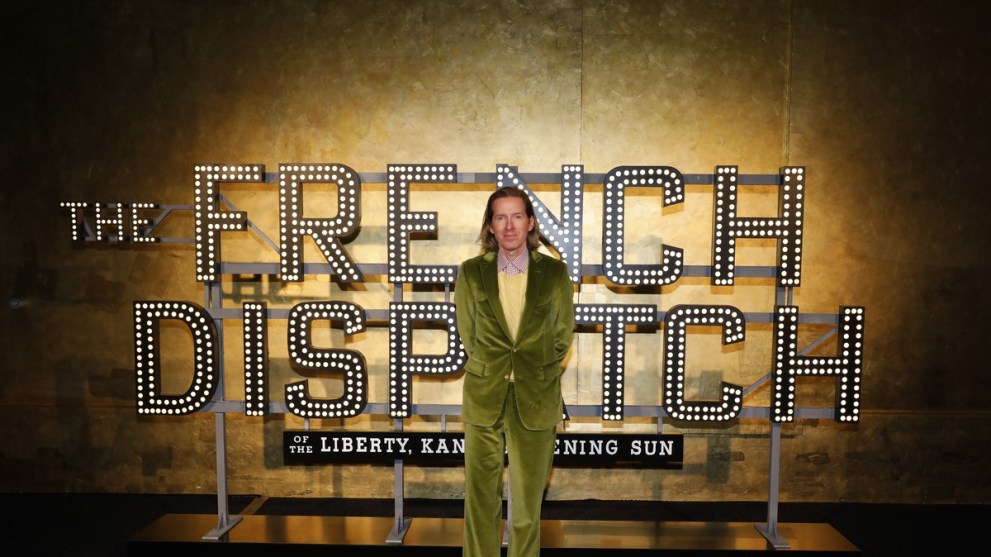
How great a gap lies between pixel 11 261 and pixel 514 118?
160 inches

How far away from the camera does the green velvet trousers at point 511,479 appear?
2.88m

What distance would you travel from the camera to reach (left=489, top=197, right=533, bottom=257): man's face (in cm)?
279

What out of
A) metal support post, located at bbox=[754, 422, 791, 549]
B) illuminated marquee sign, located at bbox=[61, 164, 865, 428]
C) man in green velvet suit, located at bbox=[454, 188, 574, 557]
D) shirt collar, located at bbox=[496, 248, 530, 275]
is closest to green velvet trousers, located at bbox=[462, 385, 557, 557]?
man in green velvet suit, located at bbox=[454, 188, 574, 557]

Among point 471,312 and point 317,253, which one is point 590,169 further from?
point 317,253

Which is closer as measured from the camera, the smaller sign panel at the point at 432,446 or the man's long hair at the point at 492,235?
the man's long hair at the point at 492,235

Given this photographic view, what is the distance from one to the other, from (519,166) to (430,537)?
263 cm

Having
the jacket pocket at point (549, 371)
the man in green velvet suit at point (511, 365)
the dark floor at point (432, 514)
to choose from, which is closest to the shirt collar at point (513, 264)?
the man in green velvet suit at point (511, 365)

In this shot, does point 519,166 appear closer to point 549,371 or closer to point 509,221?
point 509,221

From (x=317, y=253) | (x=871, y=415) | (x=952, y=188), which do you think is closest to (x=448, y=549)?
(x=317, y=253)

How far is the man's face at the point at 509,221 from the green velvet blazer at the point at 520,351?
153mm

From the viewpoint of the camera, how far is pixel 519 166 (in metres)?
4.28

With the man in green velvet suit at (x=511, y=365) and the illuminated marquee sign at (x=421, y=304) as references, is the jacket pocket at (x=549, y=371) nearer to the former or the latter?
the man in green velvet suit at (x=511, y=365)

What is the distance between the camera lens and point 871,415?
4430 millimetres

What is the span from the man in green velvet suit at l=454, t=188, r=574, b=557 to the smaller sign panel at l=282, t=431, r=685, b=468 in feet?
2.20
